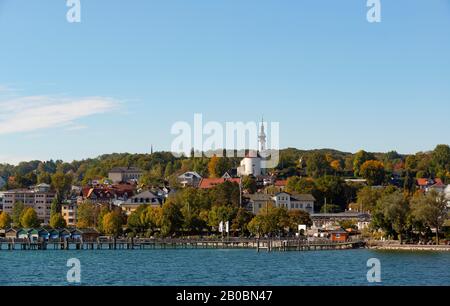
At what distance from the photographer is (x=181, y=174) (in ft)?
401

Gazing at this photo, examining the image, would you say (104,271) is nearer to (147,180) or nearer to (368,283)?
(368,283)

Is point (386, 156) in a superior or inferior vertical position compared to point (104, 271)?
superior

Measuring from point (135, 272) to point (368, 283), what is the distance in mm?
12082

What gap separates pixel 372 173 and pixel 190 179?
2341cm

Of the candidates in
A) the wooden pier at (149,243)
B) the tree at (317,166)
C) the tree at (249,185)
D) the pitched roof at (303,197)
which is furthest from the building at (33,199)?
the wooden pier at (149,243)

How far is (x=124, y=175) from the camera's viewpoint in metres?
131

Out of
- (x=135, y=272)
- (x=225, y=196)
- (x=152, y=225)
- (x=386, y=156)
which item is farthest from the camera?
(x=386, y=156)

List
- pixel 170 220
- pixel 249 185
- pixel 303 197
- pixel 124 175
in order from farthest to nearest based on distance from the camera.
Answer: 1. pixel 124 175
2. pixel 249 185
3. pixel 303 197
4. pixel 170 220

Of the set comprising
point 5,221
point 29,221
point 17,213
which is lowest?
point 5,221

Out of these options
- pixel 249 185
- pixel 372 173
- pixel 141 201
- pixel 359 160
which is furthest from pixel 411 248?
pixel 359 160

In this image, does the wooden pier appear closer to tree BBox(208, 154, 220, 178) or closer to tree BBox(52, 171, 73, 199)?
tree BBox(208, 154, 220, 178)

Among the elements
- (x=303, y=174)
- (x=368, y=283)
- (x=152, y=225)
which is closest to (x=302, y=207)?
(x=152, y=225)

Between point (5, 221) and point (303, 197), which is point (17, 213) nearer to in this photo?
point (5, 221)

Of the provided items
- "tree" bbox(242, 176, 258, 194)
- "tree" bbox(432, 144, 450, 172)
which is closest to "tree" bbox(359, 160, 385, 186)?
"tree" bbox(432, 144, 450, 172)
